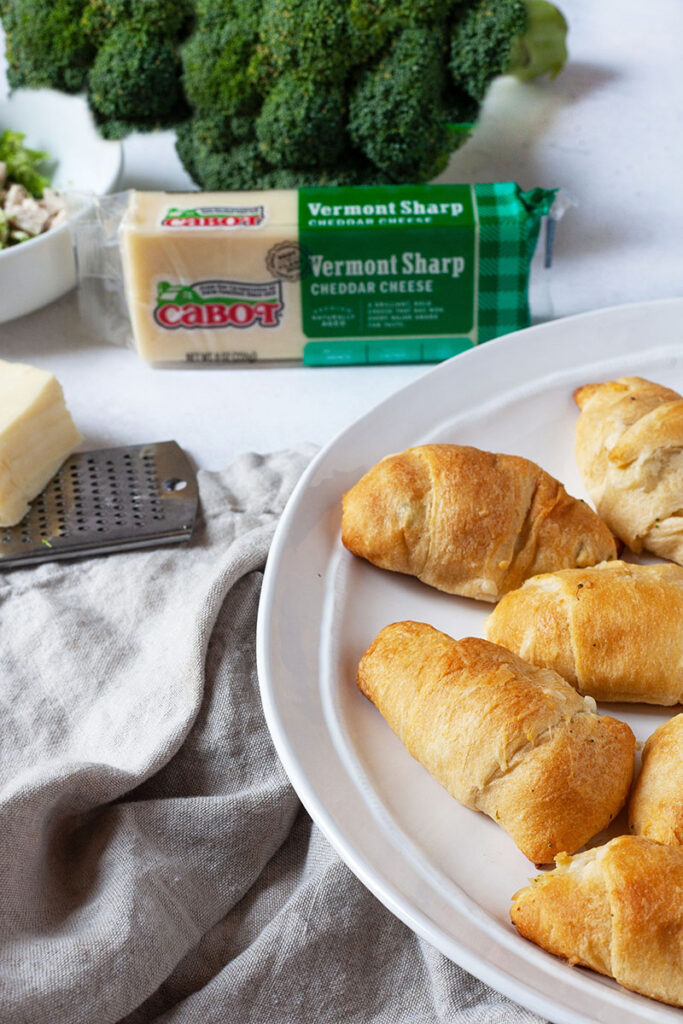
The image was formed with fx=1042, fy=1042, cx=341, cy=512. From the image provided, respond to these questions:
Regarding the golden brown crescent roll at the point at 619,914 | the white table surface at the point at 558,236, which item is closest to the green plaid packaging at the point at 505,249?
the white table surface at the point at 558,236

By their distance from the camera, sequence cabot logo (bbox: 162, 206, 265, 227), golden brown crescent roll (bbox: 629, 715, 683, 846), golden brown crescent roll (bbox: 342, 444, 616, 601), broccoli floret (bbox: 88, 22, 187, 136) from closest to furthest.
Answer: golden brown crescent roll (bbox: 629, 715, 683, 846)
golden brown crescent roll (bbox: 342, 444, 616, 601)
cabot logo (bbox: 162, 206, 265, 227)
broccoli floret (bbox: 88, 22, 187, 136)

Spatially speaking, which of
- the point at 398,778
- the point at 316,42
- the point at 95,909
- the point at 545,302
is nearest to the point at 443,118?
the point at 316,42

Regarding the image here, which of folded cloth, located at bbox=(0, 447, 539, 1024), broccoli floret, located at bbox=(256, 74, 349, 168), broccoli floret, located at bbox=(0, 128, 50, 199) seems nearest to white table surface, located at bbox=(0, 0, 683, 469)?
broccoli floret, located at bbox=(0, 128, 50, 199)

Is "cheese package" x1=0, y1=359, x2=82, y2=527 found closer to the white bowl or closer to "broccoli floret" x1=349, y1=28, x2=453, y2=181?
the white bowl

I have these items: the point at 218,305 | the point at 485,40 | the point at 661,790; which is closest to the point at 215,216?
the point at 218,305

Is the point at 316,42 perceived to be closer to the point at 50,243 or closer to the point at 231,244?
the point at 231,244
